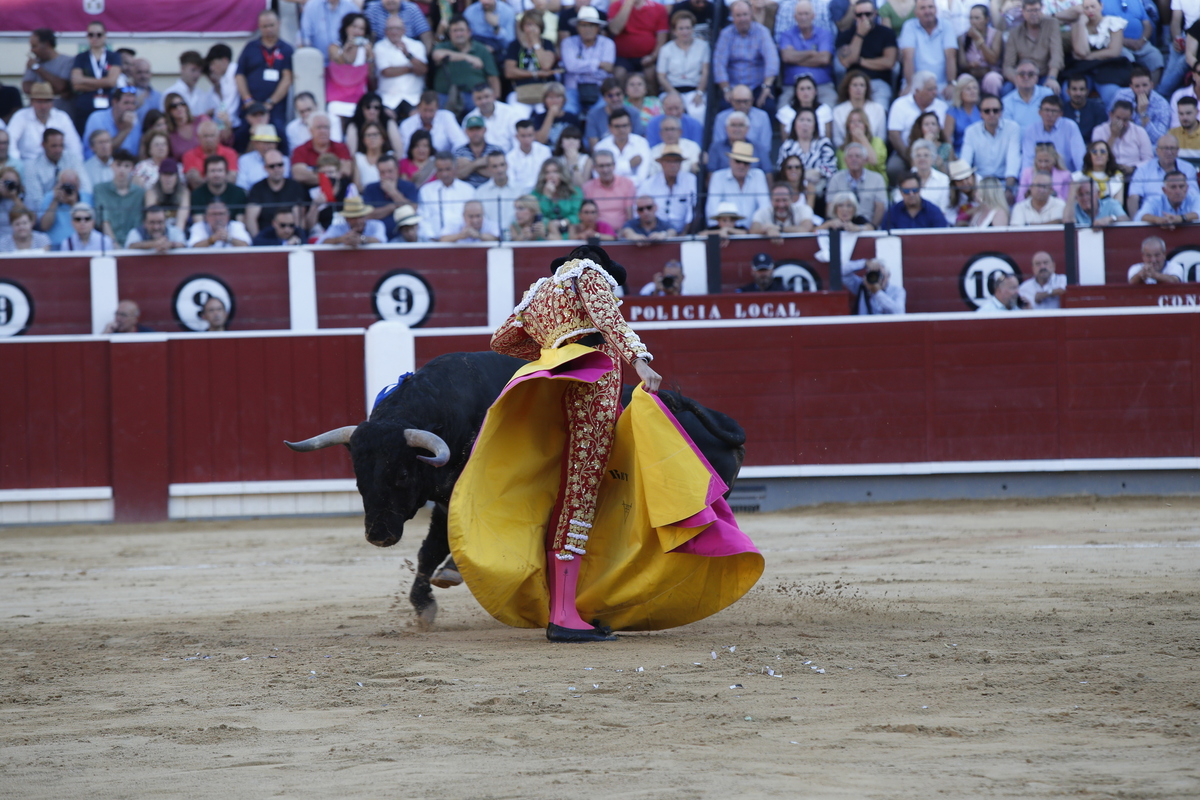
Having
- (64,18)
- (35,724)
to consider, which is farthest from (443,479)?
(64,18)

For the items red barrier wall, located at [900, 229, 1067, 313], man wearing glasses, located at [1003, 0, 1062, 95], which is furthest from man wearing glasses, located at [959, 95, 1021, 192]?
man wearing glasses, located at [1003, 0, 1062, 95]

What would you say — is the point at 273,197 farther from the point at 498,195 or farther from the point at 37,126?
the point at 37,126

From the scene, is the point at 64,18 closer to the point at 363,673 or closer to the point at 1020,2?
the point at 1020,2

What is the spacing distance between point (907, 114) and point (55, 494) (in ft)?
19.6

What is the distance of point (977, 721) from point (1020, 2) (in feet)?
24.9

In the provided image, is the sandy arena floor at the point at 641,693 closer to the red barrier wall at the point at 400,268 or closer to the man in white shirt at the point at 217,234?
the red barrier wall at the point at 400,268

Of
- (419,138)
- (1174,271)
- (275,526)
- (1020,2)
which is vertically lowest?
(275,526)

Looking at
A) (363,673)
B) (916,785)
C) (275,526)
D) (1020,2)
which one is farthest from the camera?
(1020,2)

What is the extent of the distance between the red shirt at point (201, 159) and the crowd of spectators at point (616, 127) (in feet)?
0.06

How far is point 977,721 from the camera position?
96.6 inches

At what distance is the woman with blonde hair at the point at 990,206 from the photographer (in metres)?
8.05

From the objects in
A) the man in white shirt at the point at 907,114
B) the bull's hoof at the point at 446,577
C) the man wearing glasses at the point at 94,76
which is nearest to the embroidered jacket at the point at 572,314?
the bull's hoof at the point at 446,577

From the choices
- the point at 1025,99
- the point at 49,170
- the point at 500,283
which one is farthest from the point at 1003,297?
the point at 49,170

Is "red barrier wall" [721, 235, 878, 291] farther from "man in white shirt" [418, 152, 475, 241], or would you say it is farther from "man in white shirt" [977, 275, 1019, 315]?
"man in white shirt" [418, 152, 475, 241]
